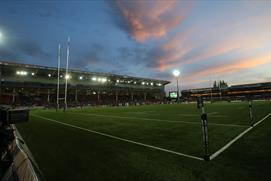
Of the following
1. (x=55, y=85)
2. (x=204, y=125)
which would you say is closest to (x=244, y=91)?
(x=55, y=85)

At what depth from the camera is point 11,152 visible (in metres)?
3.85

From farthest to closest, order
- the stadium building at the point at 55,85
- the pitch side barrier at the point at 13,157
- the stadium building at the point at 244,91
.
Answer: the stadium building at the point at 244,91 → the stadium building at the point at 55,85 → the pitch side barrier at the point at 13,157

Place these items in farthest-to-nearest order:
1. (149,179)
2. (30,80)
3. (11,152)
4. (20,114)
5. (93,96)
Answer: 1. (93,96)
2. (30,80)
3. (11,152)
4. (20,114)
5. (149,179)

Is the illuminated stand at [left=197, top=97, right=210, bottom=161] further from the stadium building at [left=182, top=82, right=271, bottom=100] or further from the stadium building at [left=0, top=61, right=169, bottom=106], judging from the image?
the stadium building at [left=182, top=82, right=271, bottom=100]

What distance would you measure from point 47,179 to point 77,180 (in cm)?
63

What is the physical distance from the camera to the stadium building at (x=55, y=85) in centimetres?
5128

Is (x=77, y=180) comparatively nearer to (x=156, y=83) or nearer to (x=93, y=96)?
(x=93, y=96)

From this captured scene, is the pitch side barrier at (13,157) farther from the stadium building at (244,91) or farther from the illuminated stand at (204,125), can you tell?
the stadium building at (244,91)

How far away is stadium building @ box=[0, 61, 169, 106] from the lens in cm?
5128

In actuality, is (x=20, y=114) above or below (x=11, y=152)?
above

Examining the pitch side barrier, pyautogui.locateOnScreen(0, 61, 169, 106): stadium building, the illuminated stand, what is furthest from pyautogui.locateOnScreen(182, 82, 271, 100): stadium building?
the pitch side barrier

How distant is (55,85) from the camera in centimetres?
6044

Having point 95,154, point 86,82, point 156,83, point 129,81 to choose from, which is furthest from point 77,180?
point 156,83

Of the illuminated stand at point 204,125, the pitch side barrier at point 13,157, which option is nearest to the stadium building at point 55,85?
the pitch side barrier at point 13,157
